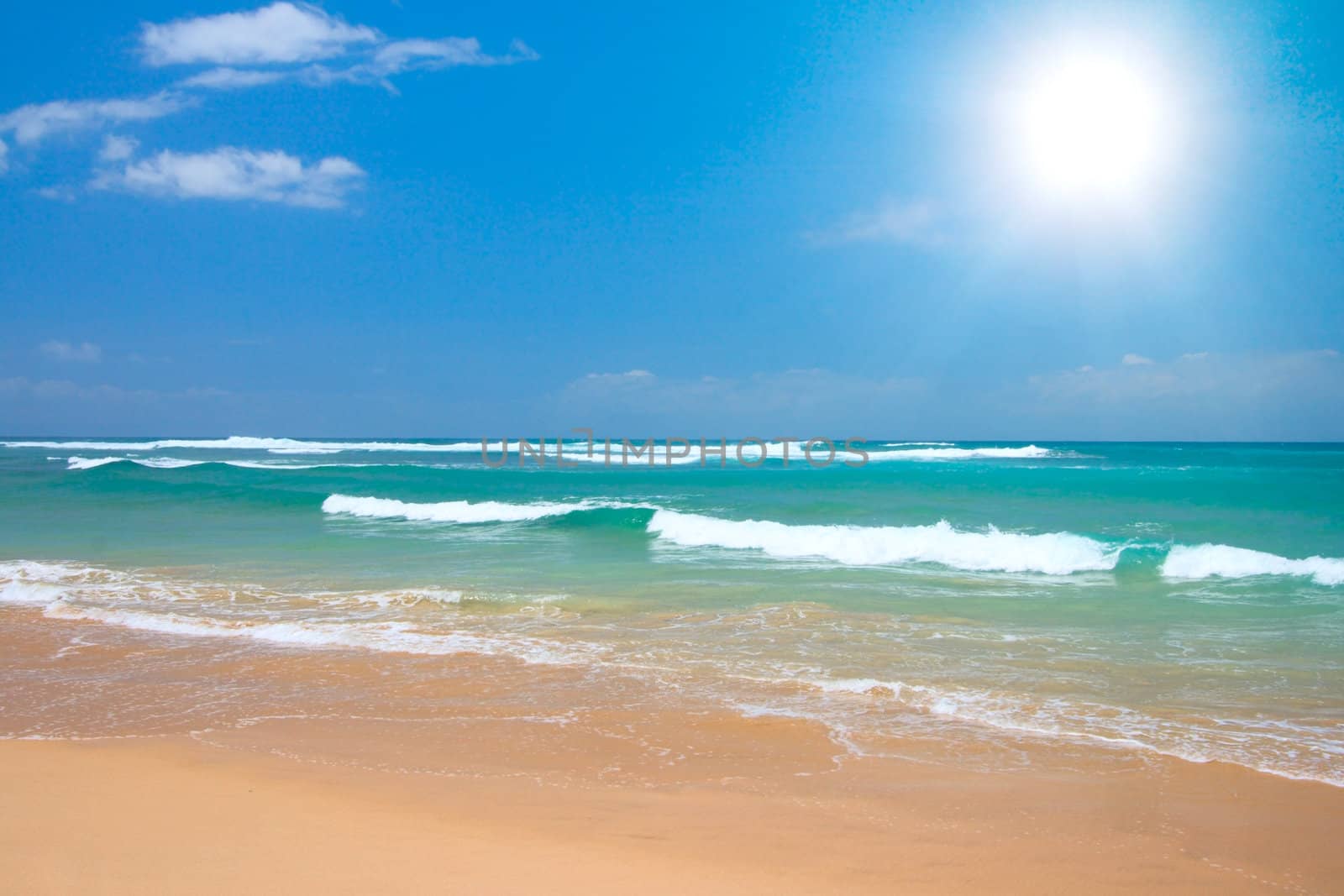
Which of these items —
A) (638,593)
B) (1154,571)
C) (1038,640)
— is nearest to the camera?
(1038,640)

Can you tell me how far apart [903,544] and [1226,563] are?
15.8 ft

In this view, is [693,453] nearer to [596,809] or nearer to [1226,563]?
[1226,563]

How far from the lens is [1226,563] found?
12.5m

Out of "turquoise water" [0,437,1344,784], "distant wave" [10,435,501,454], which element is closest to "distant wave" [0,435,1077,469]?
"distant wave" [10,435,501,454]

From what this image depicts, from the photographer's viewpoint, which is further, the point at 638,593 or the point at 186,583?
the point at 186,583

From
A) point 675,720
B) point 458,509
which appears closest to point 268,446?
point 458,509

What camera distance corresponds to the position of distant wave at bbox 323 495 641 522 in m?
21.1

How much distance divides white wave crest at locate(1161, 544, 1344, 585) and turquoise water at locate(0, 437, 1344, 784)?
42 millimetres

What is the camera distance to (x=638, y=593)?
10469 millimetres

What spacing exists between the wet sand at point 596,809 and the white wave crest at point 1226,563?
9.07 m

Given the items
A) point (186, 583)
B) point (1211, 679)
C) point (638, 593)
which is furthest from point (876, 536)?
point (186, 583)

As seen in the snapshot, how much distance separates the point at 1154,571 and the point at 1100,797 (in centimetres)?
980

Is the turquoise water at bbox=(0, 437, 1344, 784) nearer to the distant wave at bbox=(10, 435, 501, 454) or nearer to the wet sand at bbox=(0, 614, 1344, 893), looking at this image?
the wet sand at bbox=(0, 614, 1344, 893)

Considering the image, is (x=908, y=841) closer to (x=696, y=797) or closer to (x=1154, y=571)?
(x=696, y=797)
